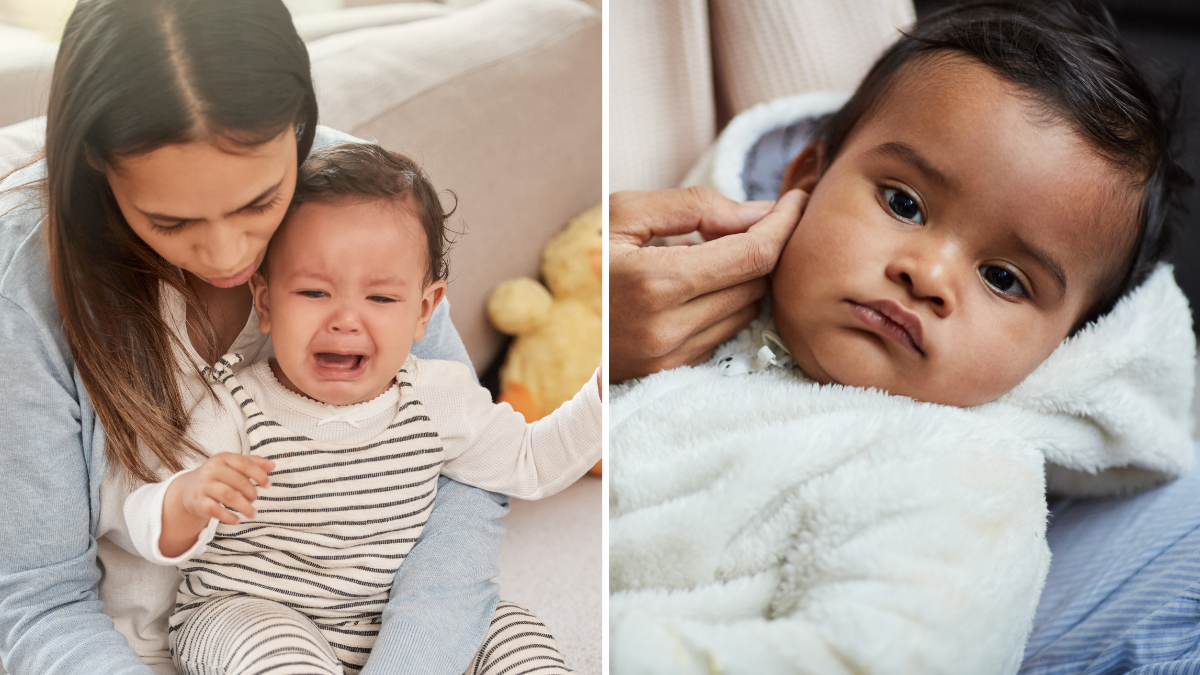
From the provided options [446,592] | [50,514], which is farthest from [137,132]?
[446,592]

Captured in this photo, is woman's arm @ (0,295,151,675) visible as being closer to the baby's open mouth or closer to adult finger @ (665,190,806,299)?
the baby's open mouth

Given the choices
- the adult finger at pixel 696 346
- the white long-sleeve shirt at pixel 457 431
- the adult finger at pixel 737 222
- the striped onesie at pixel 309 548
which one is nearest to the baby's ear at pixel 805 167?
the adult finger at pixel 737 222

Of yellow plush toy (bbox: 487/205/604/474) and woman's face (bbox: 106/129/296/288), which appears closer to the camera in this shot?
woman's face (bbox: 106/129/296/288)

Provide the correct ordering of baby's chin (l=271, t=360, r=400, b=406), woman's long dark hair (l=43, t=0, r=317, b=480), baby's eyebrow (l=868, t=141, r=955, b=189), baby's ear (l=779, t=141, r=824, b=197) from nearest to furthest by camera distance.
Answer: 1. woman's long dark hair (l=43, t=0, r=317, b=480)
2. baby's chin (l=271, t=360, r=400, b=406)
3. baby's eyebrow (l=868, t=141, r=955, b=189)
4. baby's ear (l=779, t=141, r=824, b=197)

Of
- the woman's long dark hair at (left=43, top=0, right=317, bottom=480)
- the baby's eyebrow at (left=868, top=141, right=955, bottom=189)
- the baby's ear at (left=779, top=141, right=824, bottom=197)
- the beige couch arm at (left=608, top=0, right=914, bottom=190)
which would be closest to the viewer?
the woman's long dark hair at (left=43, top=0, right=317, bottom=480)

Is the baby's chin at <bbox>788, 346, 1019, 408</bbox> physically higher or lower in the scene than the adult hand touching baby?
lower

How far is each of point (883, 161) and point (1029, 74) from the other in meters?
0.15

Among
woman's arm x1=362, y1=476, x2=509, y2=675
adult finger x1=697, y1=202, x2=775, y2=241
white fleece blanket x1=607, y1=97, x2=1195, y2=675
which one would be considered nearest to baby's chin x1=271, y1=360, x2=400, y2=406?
woman's arm x1=362, y1=476, x2=509, y2=675

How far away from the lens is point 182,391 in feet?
1.89

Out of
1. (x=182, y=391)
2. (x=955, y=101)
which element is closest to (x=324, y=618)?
(x=182, y=391)

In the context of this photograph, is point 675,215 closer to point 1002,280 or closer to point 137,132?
point 1002,280

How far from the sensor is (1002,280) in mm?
750

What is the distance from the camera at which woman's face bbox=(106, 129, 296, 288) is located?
1.64 ft

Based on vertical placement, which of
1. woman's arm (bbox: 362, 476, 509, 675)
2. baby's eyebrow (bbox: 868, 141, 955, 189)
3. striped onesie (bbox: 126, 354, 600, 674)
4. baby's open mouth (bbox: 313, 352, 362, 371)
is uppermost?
baby's eyebrow (bbox: 868, 141, 955, 189)
